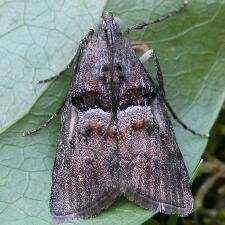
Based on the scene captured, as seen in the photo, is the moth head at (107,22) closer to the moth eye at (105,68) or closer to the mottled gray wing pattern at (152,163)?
the moth eye at (105,68)

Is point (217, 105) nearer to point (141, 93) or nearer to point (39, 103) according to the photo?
point (141, 93)

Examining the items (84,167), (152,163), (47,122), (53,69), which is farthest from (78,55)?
(152,163)

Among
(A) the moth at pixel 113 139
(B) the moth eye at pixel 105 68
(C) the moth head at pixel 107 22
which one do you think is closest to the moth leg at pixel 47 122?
(A) the moth at pixel 113 139

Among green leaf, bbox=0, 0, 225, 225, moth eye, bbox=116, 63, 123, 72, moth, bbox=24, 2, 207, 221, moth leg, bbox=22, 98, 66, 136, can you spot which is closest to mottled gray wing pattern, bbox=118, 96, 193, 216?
moth, bbox=24, 2, 207, 221

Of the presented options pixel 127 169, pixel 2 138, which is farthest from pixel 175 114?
pixel 2 138

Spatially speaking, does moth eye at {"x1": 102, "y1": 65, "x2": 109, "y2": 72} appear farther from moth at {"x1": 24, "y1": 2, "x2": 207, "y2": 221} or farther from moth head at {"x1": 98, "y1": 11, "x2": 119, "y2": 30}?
moth head at {"x1": 98, "y1": 11, "x2": 119, "y2": 30}

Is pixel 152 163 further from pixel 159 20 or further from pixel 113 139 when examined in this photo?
pixel 159 20
